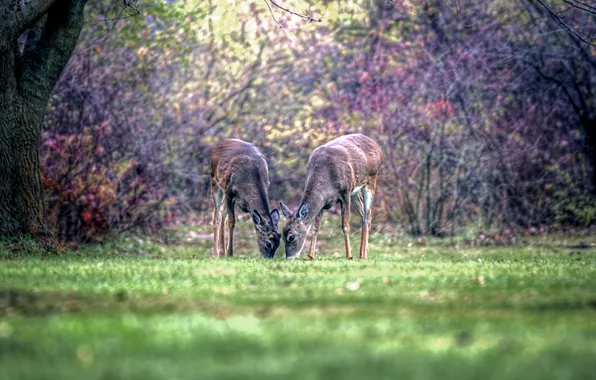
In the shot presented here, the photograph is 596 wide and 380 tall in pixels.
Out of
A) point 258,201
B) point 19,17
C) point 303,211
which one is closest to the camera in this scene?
point 19,17

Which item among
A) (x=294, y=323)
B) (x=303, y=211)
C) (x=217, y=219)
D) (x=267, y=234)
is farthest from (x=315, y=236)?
(x=294, y=323)

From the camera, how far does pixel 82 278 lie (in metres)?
9.39

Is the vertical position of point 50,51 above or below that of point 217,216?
above

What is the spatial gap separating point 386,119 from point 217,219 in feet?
22.2

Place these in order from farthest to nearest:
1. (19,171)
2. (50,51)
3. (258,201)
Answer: (258,201)
(50,51)
(19,171)

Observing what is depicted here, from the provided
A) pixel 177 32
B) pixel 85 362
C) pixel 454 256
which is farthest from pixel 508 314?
pixel 177 32

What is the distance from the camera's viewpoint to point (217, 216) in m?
16.2

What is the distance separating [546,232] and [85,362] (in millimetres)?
17590

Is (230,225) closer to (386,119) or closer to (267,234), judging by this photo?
(267,234)

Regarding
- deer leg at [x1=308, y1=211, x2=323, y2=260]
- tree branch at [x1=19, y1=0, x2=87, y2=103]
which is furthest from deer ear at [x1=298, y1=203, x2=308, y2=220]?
tree branch at [x1=19, y1=0, x2=87, y2=103]

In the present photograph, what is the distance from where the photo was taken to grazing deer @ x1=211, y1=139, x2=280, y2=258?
15555 mm

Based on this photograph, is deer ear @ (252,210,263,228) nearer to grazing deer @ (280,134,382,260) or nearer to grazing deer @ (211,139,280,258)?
grazing deer @ (211,139,280,258)

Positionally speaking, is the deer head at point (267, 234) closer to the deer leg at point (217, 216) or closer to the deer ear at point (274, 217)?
the deer ear at point (274, 217)

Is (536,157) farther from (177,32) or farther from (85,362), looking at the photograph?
(85,362)
